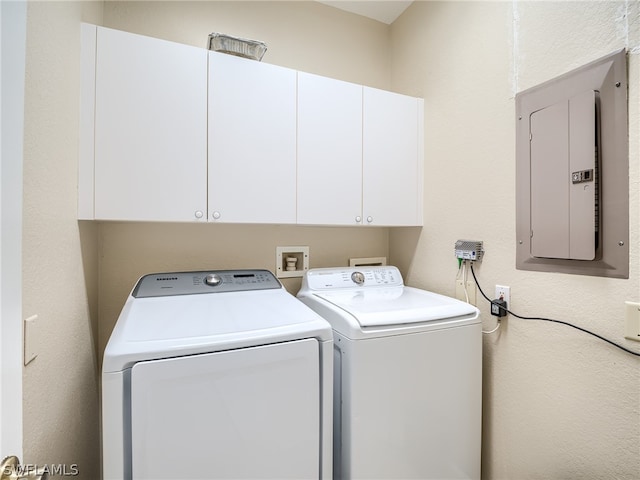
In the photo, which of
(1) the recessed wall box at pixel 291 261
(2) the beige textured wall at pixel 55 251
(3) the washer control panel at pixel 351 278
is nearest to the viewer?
(2) the beige textured wall at pixel 55 251

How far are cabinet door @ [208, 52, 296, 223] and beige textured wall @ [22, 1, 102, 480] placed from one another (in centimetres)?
49

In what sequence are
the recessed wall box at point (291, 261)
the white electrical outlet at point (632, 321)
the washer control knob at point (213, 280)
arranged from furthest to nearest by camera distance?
the recessed wall box at point (291, 261) < the washer control knob at point (213, 280) < the white electrical outlet at point (632, 321)

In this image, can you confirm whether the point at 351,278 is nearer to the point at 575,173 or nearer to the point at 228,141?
the point at 228,141

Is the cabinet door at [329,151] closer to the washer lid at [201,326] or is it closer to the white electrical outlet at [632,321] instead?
the washer lid at [201,326]

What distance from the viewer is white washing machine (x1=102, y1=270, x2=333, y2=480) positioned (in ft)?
2.69

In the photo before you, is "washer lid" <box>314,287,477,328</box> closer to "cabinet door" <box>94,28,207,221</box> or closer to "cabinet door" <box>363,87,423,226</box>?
"cabinet door" <box>363,87,423,226</box>

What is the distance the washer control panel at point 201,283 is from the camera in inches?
53.2

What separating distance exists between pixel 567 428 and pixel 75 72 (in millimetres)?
2217

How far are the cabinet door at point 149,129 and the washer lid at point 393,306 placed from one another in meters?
0.76

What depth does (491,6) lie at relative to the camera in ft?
4.66

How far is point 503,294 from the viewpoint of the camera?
1365mm

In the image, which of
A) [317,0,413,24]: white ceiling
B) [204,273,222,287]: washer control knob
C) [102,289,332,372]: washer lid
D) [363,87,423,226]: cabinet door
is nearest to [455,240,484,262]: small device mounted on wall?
[363,87,423,226]: cabinet door

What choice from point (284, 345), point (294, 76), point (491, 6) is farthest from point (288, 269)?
point (491, 6)

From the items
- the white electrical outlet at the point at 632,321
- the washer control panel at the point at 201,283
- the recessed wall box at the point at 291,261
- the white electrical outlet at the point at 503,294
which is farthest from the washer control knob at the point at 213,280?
the white electrical outlet at the point at 632,321
